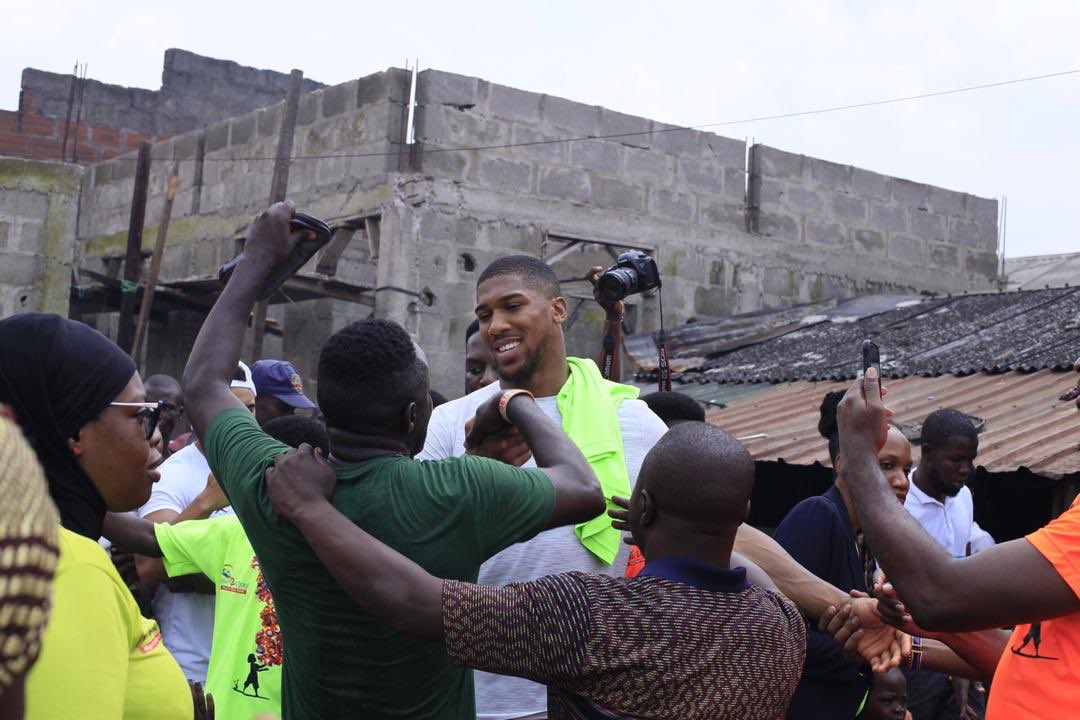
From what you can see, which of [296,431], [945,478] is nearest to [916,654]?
[296,431]

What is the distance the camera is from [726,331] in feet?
40.8

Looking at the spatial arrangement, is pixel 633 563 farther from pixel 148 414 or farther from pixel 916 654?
pixel 148 414

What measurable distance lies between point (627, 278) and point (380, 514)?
2.15 meters

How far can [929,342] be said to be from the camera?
Result: 1008cm

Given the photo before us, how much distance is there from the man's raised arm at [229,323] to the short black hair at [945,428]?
420 centimetres

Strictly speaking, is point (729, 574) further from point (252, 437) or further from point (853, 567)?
point (853, 567)

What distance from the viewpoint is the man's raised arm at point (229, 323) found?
264 cm

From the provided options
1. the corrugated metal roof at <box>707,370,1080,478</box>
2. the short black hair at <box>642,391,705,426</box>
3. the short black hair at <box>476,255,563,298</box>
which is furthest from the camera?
the corrugated metal roof at <box>707,370,1080,478</box>

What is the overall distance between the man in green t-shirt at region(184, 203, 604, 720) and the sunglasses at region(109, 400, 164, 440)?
156 millimetres

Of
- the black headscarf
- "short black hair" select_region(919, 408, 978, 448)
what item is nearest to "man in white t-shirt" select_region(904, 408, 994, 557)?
"short black hair" select_region(919, 408, 978, 448)

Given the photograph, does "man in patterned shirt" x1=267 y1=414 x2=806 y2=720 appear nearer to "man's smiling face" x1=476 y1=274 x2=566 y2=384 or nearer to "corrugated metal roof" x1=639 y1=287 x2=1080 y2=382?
"man's smiling face" x1=476 y1=274 x2=566 y2=384

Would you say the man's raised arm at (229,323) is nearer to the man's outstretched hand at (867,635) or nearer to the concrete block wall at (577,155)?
the man's outstretched hand at (867,635)

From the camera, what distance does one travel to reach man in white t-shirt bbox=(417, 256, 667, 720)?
304 centimetres

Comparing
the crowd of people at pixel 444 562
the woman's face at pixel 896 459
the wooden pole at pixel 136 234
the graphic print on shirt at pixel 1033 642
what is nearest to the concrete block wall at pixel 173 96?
the wooden pole at pixel 136 234
